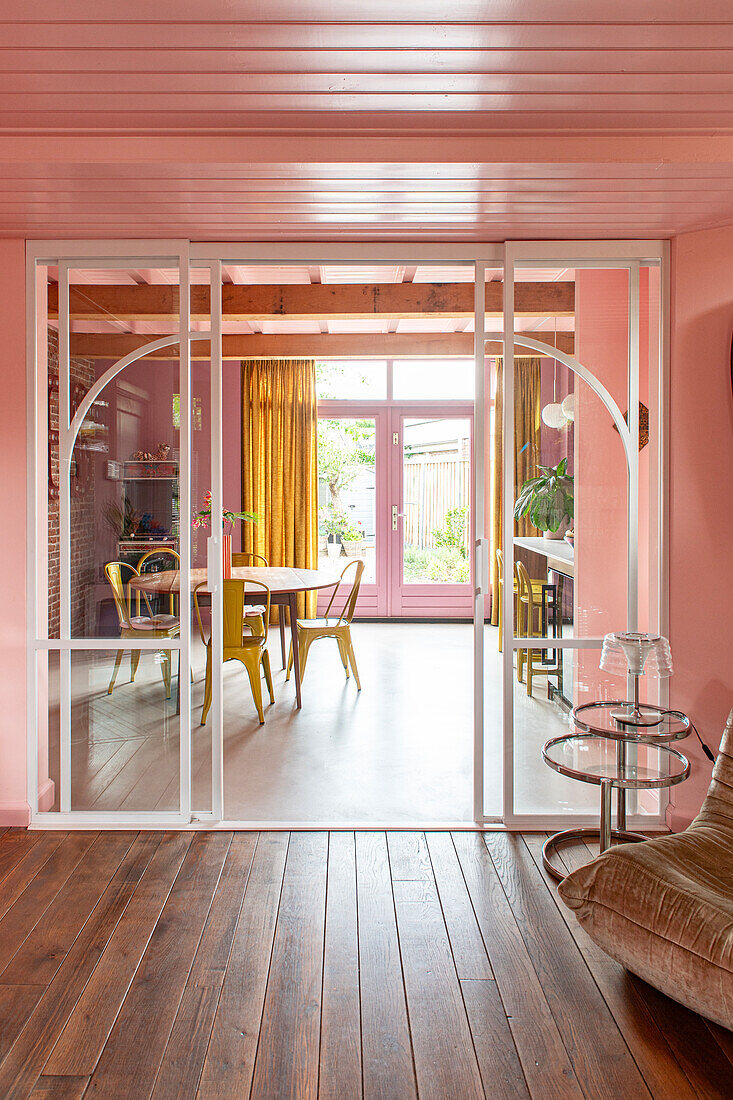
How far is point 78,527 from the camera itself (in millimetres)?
3236

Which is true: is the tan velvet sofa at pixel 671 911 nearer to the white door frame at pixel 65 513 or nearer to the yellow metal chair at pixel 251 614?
the white door frame at pixel 65 513

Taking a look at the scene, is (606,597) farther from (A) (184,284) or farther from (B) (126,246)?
(B) (126,246)

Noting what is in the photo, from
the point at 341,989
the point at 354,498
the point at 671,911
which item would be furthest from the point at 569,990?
the point at 354,498

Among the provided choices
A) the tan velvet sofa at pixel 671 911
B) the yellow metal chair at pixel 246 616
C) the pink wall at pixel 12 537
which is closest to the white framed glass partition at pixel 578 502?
the tan velvet sofa at pixel 671 911

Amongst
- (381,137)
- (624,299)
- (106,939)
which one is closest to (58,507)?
(106,939)

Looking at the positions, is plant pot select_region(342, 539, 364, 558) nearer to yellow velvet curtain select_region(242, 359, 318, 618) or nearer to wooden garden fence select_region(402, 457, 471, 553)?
yellow velvet curtain select_region(242, 359, 318, 618)

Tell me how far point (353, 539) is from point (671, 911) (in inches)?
264

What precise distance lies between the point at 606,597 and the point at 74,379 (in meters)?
2.38

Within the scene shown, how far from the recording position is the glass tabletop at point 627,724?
8.42ft

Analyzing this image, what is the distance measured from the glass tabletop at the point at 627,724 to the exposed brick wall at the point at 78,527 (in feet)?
6.56

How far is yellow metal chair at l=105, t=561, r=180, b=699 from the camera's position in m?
3.26

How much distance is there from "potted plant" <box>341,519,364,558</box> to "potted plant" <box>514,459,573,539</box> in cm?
532

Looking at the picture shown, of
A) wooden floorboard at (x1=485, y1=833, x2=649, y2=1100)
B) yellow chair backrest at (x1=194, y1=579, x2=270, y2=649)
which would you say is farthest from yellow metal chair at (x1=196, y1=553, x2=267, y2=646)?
wooden floorboard at (x1=485, y1=833, x2=649, y2=1100)

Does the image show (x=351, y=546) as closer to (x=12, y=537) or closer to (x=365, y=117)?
(x=12, y=537)
